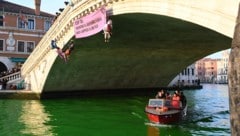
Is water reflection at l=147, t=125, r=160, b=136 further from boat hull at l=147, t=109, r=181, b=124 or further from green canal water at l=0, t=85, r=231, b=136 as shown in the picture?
boat hull at l=147, t=109, r=181, b=124

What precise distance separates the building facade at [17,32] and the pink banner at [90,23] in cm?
1577

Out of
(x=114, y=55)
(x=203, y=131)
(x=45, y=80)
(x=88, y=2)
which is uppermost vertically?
(x=88, y=2)

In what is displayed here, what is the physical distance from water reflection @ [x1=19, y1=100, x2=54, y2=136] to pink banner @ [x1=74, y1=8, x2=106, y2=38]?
3.25m

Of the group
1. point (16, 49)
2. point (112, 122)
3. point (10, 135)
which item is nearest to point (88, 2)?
point (112, 122)

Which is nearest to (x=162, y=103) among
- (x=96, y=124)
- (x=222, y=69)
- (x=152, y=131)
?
(x=152, y=131)

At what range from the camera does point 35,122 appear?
12.4 m

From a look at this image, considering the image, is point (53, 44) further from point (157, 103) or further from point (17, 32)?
point (17, 32)

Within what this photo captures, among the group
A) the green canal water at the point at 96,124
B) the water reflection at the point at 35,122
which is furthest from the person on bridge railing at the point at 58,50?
the water reflection at the point at 35,122

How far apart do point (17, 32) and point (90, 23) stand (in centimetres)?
1730

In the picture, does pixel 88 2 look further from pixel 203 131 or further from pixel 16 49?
pixel 16 49

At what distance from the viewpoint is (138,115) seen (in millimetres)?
15000

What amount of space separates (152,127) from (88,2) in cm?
484

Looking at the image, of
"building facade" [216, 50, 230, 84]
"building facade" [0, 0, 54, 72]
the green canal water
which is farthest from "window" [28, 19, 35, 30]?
"building facade" [216, 50, 230, 84]

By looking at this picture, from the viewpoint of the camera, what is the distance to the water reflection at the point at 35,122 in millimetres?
10469
